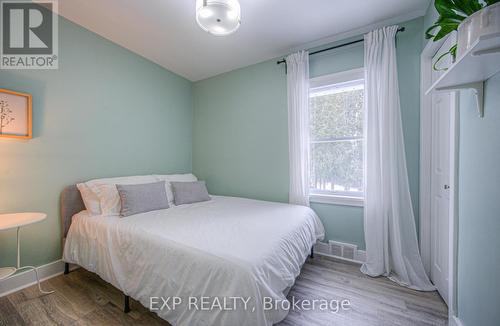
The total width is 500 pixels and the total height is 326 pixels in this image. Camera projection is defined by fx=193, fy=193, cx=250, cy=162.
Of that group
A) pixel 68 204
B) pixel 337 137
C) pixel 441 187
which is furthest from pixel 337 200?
pixel 68 204

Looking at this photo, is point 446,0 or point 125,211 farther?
point 125,211

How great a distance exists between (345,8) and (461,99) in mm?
1361

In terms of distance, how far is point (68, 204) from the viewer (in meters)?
2.07

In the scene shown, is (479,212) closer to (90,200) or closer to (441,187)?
(441,187)

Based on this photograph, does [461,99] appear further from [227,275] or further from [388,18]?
[227,275]

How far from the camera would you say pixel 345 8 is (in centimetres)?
190

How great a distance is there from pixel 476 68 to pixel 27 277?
3.62m

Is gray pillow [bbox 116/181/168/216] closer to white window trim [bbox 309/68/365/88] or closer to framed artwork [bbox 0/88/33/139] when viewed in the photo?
framed artwork [bbox 0/88/33/139]

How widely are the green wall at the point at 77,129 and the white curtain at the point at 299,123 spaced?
2.01 meters

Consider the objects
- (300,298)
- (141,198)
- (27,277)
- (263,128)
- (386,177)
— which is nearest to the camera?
(300,298)

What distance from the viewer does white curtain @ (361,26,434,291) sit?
1.94m

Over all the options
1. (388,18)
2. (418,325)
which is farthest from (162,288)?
(388,18)

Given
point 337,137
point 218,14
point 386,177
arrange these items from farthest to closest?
1. point 337,137
2. point 386,177
3. point 218,14

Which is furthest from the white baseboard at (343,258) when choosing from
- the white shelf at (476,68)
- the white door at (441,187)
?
the white shelf at (476,68)
